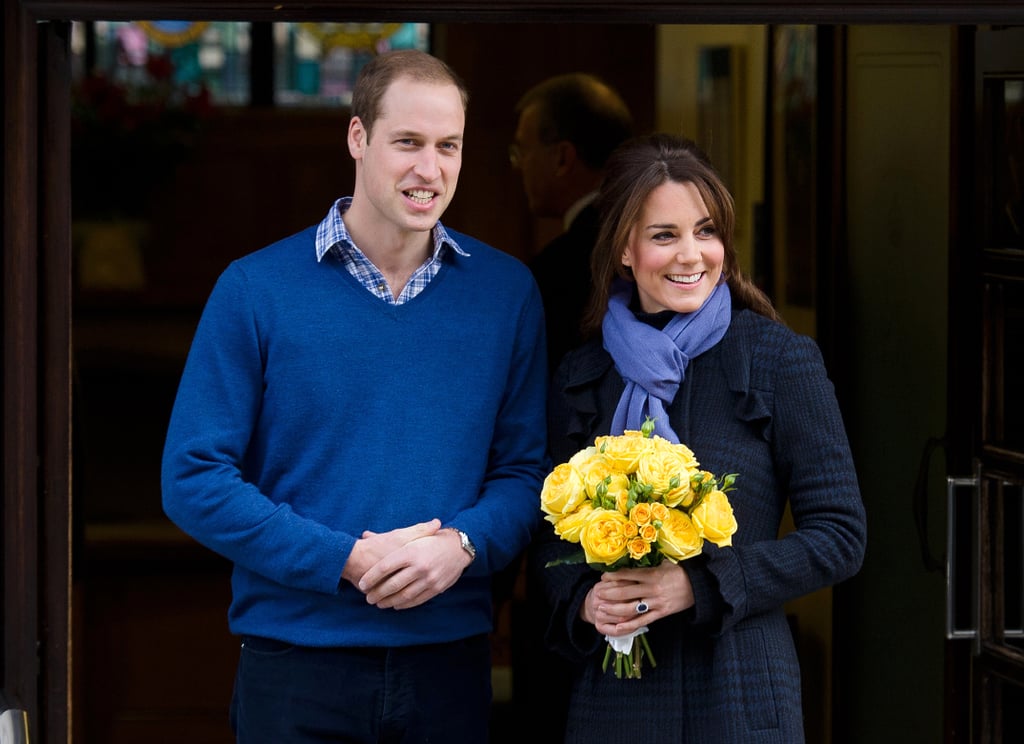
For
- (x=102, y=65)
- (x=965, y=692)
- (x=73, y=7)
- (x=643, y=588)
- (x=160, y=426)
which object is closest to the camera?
(x=643, y=588)

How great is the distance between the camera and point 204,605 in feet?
19.4

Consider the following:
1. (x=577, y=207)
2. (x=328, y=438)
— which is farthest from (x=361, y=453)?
(x=577, y=207)

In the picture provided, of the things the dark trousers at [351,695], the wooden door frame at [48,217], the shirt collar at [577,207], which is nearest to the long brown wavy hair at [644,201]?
the wooden door frame at [48,217]

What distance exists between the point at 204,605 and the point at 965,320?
324 cm

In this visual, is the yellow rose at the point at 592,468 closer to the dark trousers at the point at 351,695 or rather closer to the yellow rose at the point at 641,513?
the yellow rose at the point at 641,513

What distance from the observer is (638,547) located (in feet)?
8.44

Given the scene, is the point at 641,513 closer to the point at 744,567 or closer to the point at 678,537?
the point at 678,537

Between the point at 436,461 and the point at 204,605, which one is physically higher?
the point at 436,461

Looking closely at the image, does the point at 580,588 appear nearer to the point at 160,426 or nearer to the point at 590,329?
the point at 590,329

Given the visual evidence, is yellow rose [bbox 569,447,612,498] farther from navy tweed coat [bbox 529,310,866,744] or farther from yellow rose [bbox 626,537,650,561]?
navy tweed coat [bbox 529,310,866,744]

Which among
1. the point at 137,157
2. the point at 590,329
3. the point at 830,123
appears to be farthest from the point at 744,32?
the point at 590,329

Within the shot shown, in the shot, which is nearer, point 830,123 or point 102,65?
point 830,123

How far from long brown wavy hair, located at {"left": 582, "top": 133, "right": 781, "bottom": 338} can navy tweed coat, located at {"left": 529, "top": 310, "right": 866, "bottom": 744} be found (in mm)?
141

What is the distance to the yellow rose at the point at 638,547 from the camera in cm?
257
